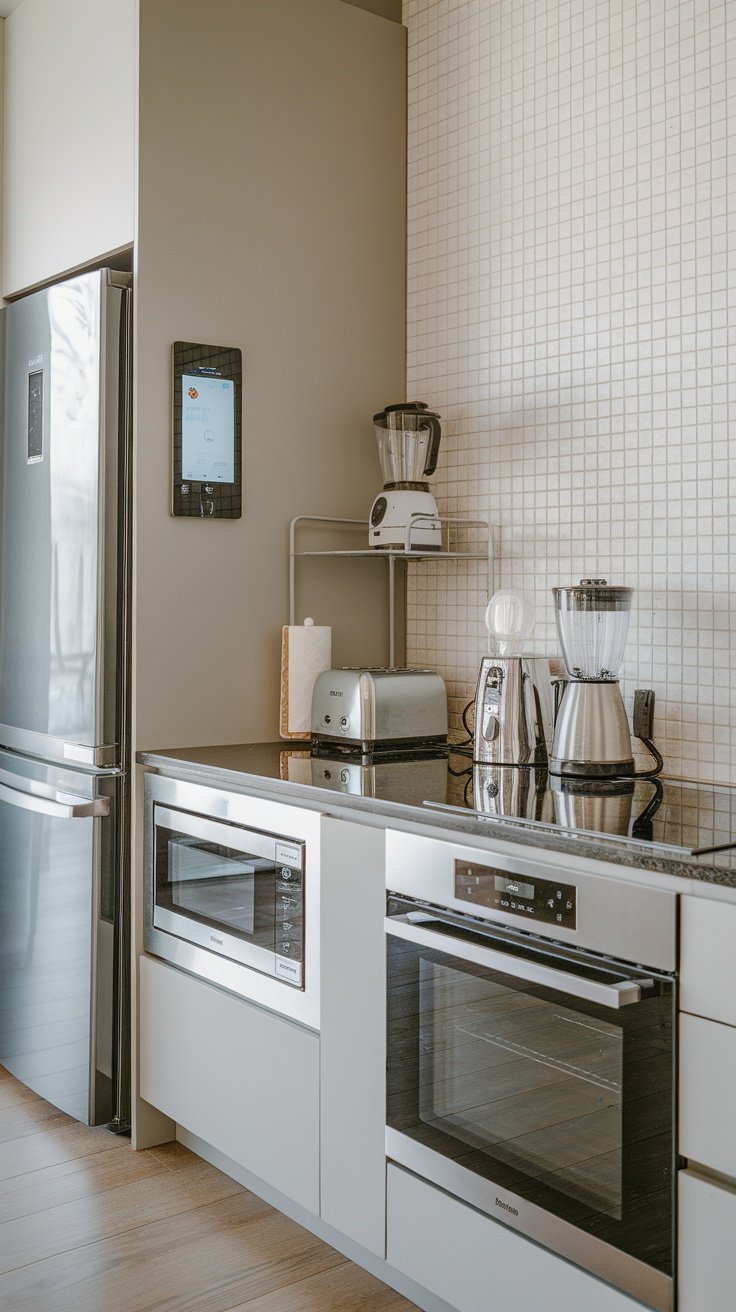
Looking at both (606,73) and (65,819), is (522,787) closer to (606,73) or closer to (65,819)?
(65,819)

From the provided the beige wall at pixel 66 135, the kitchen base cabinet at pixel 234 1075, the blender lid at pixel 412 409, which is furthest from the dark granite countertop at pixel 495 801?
the beige wall at pixel 66 135

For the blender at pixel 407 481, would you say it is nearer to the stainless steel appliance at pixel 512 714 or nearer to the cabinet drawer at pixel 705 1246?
the stainless steel appliance at pixel 512 714

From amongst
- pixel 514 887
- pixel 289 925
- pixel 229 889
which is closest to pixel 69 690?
pixel 229 889

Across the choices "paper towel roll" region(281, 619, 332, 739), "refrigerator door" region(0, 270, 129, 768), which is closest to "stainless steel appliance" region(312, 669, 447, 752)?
"paper towel roll" region(281, 619, 332, 739)

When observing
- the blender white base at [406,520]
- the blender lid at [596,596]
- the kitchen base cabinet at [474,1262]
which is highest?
the blender white base at [406,520]

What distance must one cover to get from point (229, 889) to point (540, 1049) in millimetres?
849

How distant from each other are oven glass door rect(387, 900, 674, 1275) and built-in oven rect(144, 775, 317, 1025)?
0.28 m

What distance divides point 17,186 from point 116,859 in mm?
1825

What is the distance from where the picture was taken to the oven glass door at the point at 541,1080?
141cm

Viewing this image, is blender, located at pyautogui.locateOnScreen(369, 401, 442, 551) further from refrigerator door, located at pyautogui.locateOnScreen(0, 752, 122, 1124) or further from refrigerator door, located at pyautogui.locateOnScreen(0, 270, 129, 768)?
refrigerator door, located at pyautogui.locateOnScreen(0, 752, 122, 1124)

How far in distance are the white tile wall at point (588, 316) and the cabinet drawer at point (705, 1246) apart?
88 centimetres

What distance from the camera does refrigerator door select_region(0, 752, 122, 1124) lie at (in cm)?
252

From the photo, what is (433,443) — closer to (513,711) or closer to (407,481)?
(407,481)

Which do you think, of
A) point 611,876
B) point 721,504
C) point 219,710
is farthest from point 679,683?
point 219,710
